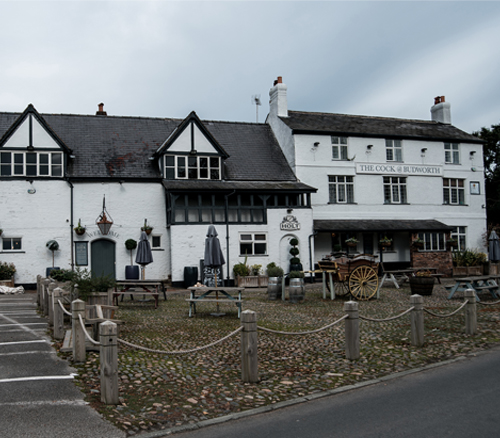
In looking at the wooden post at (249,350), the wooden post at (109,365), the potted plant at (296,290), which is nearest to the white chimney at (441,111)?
the potted plant at (296,290)

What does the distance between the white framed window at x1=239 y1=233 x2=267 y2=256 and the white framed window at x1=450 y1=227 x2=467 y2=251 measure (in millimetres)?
12670

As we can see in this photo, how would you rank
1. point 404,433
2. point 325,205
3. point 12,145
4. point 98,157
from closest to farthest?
point 404,433
point 12,145
point 98,157
point 325,205

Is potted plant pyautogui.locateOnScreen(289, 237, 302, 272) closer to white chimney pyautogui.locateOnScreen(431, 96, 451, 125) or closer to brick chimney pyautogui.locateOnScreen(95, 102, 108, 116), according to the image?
brick chimney pyautogui.locateOnScreen(95, 102, 108, 116)

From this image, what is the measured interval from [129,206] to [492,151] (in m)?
32.8

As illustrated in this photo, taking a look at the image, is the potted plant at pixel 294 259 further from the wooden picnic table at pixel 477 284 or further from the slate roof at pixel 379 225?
the wooden picnic table at pixel 477 284

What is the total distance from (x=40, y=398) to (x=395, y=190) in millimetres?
26866

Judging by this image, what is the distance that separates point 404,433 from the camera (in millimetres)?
5051

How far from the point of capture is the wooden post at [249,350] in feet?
22.8

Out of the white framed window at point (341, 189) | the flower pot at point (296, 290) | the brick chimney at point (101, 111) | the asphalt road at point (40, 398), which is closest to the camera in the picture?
the asphalt road at point (40, 398)

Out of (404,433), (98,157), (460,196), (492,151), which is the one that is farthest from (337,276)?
(492,151)

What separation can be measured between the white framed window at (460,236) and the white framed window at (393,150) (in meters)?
5.71

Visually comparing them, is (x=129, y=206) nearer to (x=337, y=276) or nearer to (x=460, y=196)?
(x=337, y=276)

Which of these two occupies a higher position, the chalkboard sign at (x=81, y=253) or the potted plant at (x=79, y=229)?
the potted plant at (x=79, y=229)

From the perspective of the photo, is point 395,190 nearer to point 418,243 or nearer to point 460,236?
point 418,243
